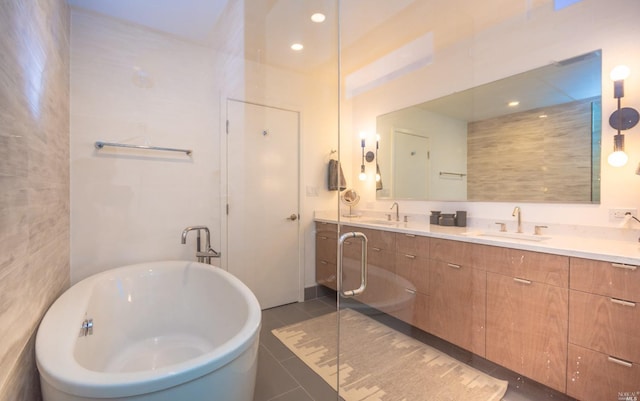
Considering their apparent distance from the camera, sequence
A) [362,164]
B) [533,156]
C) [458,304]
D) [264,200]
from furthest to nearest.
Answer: [362,164]
[264,200]
[533,156]
[458,304]

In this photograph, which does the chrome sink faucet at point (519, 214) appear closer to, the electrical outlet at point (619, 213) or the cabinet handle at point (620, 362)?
the electrical outlet at point (619, 213)

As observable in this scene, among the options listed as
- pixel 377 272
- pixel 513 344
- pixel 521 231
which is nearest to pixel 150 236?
pixel 377 272

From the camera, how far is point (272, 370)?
1829 millimetres

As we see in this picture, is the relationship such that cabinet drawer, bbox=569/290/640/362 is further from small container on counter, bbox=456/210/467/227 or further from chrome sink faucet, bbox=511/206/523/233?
small container on counter, bbox=456/210/467/227

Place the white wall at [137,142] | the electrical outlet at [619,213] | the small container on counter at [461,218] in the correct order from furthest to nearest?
the small container on counter at [461,218] < the white wall at [137,142] < the electrical outlet at [619,213]

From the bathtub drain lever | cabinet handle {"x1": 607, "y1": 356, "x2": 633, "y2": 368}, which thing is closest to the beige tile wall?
cabinet handle {"x1": 607, "y1": 356, "x2": 633, "y2": 368}

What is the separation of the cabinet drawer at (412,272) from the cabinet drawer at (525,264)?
0.40 metres

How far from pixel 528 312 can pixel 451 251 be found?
1.75 feet

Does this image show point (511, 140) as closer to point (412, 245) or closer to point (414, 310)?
point (412, 245)

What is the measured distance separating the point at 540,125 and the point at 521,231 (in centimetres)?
77

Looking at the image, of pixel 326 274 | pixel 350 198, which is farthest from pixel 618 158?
pixel 326 274

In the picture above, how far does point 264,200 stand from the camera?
109 inches

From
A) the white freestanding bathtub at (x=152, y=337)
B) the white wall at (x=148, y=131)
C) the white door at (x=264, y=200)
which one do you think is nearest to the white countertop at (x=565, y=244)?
the white door at (x=264, y=200)

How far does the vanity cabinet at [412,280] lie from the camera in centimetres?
207
